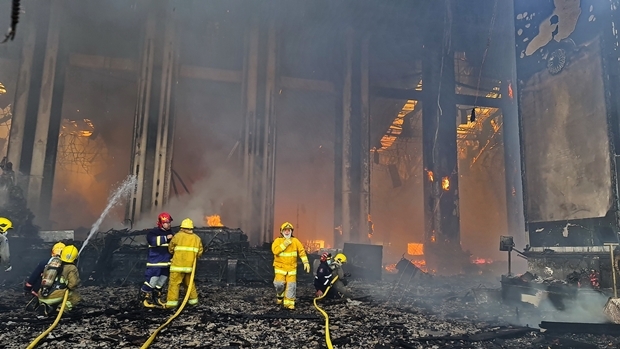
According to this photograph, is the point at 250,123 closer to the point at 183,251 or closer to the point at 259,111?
the point at 259,111

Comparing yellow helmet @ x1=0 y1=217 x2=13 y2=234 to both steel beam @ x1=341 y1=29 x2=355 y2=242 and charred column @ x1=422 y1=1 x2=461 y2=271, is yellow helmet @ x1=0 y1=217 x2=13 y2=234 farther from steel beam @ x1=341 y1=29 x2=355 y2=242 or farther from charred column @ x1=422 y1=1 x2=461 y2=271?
charred column @ x1=422 y1=1 x2=461 y2=271

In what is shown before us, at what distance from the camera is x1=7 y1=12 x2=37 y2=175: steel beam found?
13.1 m

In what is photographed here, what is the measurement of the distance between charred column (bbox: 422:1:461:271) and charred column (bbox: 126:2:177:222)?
1096 centimetres

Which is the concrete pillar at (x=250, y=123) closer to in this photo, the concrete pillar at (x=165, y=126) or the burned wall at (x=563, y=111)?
the concrete pillar at (x=165, y=126)

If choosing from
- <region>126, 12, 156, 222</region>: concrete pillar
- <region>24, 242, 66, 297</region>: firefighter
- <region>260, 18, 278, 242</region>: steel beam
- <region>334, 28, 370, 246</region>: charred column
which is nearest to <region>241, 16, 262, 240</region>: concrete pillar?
<region>260, 18, 278, 242</region>: steel beam

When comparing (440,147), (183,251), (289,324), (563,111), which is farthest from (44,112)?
(563,111)

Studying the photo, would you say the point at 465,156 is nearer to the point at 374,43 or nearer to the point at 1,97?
the point at 374,43

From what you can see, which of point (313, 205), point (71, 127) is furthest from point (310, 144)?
point (71, 127)

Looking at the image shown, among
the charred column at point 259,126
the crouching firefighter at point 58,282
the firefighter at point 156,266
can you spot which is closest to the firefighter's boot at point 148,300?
the firefighter at point 156,266

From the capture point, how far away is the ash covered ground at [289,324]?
172 inches

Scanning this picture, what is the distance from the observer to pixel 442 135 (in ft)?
54.9

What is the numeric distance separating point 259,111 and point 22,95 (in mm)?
8420

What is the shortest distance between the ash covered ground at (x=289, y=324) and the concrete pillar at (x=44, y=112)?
257 inches

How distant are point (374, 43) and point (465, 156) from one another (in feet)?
42.5
